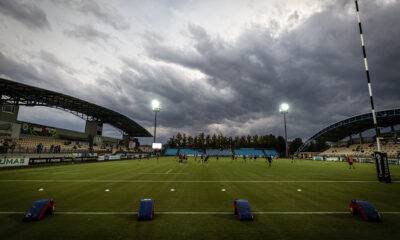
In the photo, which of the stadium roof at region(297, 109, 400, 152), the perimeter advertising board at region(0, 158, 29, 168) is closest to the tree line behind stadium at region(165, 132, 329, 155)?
the stadium roof at region(297, 109, 400, 152)

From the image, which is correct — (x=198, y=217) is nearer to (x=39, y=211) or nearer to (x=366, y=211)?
(x=39, y=211)

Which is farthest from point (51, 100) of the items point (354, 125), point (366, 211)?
point (354, 125)

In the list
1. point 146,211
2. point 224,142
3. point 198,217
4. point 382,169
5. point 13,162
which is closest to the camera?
point 146,211

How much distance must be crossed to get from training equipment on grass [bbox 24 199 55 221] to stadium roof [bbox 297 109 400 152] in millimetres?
89427

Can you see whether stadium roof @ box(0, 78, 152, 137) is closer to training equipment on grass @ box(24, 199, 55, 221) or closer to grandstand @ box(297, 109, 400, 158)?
training equipment on grass @ box(24, 199, 55, 221)

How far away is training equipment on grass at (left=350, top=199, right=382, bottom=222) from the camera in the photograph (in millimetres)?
8969

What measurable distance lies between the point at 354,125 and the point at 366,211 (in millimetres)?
94976

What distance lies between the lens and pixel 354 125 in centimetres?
8950

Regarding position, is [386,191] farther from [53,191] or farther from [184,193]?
[53,191]

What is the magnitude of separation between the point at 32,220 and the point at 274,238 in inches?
341

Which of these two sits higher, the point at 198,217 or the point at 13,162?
the point at 13,162

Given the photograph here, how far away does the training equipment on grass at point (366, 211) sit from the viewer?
8.97 meters

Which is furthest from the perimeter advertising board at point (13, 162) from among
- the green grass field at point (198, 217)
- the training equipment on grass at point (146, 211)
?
the training equipment on grass at point (146, 211)

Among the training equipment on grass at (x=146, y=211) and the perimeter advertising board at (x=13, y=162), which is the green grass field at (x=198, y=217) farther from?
the perimeter advertising board at (x=13, y=162)
